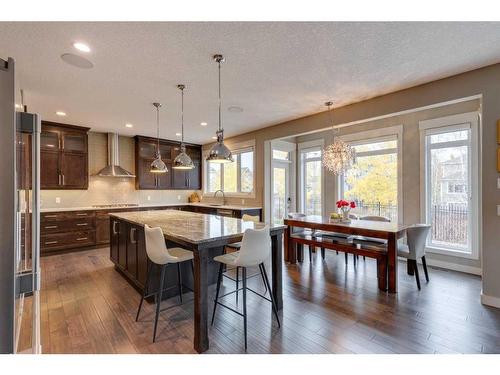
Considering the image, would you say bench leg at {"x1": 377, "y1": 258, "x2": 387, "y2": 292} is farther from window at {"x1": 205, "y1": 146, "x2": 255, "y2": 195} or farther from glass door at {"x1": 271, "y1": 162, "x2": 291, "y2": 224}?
window at {"x1": 205, "y1": 146, "x2": 255, "y2": 195}

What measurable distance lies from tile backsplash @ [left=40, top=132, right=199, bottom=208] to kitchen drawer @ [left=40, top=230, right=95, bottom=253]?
0.82 m

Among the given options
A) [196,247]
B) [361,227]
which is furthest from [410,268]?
[196,247]

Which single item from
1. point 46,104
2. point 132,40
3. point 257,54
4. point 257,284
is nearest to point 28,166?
point 132,40

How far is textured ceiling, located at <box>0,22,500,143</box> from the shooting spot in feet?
6.91

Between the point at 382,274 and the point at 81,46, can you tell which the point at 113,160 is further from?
the point at 382,274

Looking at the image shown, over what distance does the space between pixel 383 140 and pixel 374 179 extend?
77 centimetres

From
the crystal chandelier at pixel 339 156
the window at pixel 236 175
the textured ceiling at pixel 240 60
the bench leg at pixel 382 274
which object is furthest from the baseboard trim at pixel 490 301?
the window at pixel 236 175

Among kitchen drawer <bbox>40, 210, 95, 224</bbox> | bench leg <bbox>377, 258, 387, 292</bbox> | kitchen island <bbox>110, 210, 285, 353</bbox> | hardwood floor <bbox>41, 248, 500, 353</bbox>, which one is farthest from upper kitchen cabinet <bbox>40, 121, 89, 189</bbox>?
bench leg <bbox>377, 258, 387, 292</bbox>

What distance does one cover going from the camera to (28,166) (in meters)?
1.27

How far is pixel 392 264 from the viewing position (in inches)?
122

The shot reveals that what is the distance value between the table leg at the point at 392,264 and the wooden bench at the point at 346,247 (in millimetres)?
57

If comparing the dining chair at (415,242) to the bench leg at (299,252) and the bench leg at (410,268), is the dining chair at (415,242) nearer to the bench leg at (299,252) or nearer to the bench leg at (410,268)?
the bench leg at (410,268)

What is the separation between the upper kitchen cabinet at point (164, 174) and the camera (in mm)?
6359
